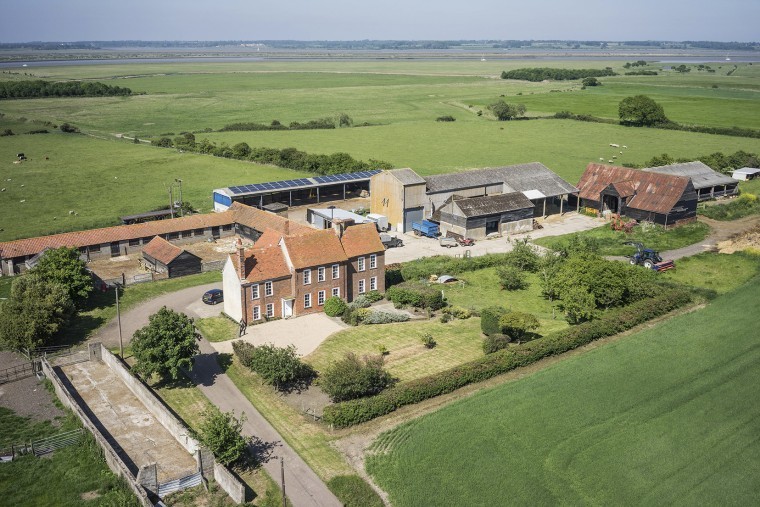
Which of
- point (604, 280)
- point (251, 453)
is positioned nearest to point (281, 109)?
point (604, 280)

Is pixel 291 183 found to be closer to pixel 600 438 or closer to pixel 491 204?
pixel 491 204

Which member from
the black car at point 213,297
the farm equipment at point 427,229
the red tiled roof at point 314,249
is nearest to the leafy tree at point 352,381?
the red tiled roof at point 314,249

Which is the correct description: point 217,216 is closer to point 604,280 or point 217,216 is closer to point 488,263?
point 488,263

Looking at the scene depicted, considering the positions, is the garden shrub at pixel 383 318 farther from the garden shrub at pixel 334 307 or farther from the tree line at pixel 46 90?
the tree line at pixel 46 90

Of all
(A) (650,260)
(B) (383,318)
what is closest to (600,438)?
(B) (383,318)

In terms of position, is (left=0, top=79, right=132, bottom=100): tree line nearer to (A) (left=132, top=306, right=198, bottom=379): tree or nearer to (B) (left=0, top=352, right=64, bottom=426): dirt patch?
(B) (left=0, top=352, right=64, bottom=426): dirt patch

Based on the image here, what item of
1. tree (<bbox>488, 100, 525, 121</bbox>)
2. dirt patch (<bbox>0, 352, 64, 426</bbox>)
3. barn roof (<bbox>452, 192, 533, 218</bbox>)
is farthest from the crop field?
dirt patch (<bbox>0, 352, 64, 426</bbox>)

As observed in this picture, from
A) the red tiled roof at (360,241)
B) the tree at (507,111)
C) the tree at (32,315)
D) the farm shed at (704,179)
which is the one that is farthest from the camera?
the tree at (507,111)
